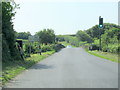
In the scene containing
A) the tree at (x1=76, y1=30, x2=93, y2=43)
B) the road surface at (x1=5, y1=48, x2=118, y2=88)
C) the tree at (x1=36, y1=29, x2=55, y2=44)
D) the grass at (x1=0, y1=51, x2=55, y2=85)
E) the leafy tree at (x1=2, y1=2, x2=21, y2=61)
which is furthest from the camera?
the tree at (x1=76, y1=30, x2=93, y2=43)

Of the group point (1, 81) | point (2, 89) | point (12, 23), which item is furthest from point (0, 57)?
point (2, 89)

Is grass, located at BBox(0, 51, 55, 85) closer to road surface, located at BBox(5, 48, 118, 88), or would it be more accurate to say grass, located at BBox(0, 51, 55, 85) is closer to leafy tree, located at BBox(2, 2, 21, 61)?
road surface, located at BBox(5, 48, 118, 88)

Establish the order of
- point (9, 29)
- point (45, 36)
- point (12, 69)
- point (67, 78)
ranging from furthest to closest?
point (45, 36), point (9, 29), point (12, 69), point (67, 78)

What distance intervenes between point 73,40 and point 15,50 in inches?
4847

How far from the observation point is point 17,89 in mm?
10031

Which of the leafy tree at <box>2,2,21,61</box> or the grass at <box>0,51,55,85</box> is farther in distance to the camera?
the leafy tree at <box>2,2,21,61</box>

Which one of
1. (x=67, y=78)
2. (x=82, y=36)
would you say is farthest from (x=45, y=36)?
(x=67, y=78)

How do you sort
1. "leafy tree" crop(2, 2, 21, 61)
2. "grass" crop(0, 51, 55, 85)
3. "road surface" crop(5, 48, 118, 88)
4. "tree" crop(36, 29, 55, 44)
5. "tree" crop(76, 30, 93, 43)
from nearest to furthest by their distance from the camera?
"road surface" crop(5, 48, 118, 88), "grass" crop(0, 51, 55, 85), "leafy tree" crop(2, 2, 21, 61), "tree" crop(36, 29, 55, 44), "tree" crop(76, 30, 93, 43)

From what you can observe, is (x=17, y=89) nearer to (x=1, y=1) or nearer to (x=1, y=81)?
(x=1, y=81)

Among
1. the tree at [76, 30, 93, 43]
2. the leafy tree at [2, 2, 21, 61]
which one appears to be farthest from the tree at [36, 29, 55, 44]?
the tree at [76, 30, 93, 43]

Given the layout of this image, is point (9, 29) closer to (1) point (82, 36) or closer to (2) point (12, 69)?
(2) point (12, 69)

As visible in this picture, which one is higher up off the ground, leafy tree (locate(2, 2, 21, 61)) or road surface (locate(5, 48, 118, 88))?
leafy tree (locate(2, 2, 21, 61))

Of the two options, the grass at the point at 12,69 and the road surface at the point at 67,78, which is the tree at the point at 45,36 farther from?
the road surface at the point at 67,78

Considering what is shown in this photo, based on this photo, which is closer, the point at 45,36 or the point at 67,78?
the point at 67,78
